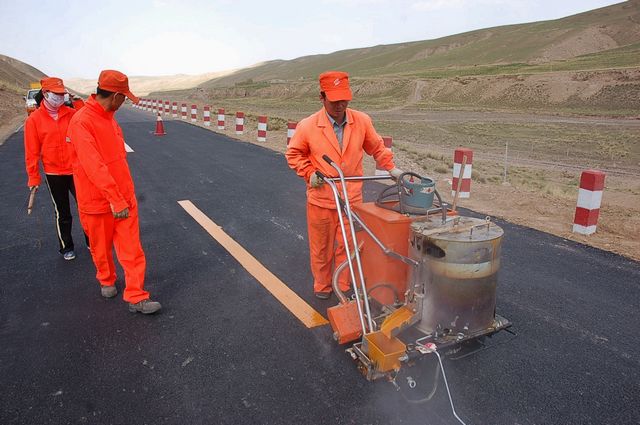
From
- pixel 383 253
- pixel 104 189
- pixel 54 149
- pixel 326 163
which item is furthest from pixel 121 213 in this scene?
pixel 383 253

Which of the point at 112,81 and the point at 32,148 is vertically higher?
the point at 112,81

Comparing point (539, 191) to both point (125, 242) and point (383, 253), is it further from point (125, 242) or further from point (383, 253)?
point (125, 242)

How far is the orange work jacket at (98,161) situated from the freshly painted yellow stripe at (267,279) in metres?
1.34

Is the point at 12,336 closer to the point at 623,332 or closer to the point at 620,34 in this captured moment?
the point at 623,332

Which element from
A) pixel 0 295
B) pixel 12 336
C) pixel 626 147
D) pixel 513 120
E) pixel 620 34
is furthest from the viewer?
pixel 620 34

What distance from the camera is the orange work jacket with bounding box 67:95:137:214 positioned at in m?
3.49

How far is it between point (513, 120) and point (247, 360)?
31786 millimetres

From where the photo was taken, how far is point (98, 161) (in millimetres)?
3508

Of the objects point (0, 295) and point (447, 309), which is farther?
point (0, 295)

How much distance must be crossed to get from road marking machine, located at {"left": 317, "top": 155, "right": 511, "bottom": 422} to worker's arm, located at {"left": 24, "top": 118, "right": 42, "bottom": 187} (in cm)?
324

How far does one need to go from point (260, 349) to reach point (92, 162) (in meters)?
1.84

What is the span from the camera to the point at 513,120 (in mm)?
31156

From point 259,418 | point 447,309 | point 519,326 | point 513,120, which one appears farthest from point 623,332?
point 513,120

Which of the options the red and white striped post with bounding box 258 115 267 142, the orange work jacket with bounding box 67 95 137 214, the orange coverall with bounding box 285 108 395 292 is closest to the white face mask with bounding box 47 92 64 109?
the orange work jacket with bounding box 67 95 137 214
